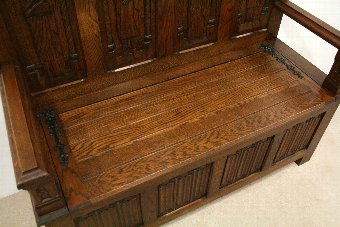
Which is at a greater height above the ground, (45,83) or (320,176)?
(45,83)

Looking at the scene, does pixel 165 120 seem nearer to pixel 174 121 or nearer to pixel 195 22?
pixel 174 121

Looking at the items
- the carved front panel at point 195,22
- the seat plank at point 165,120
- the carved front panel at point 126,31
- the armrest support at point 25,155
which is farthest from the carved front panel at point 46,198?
the carved front panel at point 195,22

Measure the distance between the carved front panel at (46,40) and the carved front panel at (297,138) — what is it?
1.33m

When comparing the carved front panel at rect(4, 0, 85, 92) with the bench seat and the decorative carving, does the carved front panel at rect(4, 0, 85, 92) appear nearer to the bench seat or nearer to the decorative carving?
the bench seat

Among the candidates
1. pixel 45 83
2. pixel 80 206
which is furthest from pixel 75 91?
pixel 80 206

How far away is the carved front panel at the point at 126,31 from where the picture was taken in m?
1.65

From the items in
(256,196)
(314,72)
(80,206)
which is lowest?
(256,196)

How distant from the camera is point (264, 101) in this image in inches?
76.2

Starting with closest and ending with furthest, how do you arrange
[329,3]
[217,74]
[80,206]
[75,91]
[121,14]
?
[80,206] < [121,14] < [75,91] < [217,74] < [329,3]

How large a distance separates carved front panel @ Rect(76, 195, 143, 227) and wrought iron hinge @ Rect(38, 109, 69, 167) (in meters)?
0.29

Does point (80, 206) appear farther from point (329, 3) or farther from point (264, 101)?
point (329, 3)

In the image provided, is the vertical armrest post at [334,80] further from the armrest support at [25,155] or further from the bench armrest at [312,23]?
the armrest support at [25,155]

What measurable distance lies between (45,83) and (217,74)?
104 centimetres

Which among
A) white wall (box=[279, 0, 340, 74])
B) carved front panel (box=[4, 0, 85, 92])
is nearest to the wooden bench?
carved front panel (box=[4, 0, 85, 92])
